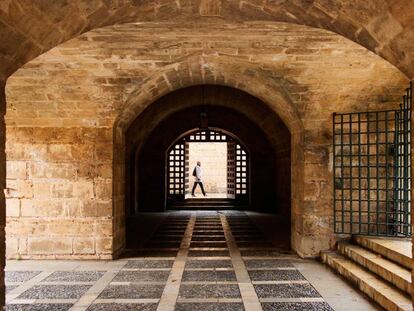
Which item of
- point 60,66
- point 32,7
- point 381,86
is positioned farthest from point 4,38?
point 381,86

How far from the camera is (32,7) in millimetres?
2354

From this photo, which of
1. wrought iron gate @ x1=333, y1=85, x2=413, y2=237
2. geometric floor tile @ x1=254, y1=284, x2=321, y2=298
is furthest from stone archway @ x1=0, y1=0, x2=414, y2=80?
wrought iron gate @ x1=333, y1=85, x2=413, y2=237

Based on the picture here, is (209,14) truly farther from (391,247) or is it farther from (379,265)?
(391,247)

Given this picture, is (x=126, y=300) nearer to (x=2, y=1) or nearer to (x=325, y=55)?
(x=2, y=1)

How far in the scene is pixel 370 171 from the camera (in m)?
6.14

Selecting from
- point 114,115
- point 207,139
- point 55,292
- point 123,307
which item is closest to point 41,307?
point 55,292

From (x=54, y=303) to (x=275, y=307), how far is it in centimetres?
218

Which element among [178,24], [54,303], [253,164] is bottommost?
[54,303]

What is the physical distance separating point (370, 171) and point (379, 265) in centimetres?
192

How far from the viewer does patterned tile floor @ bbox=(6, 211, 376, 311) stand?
4059 mm

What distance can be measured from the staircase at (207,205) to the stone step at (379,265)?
7164 mm

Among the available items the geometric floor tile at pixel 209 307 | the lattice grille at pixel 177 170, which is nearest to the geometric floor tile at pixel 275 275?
the geometric floor tile at pixel 209 307

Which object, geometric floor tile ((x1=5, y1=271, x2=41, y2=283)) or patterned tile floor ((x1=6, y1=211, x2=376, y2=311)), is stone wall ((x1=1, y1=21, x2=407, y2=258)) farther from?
geometric floor tile ((x1=5, y1=271, x2=41, y2=283))

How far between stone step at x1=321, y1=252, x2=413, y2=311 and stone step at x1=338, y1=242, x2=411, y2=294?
0.05m
